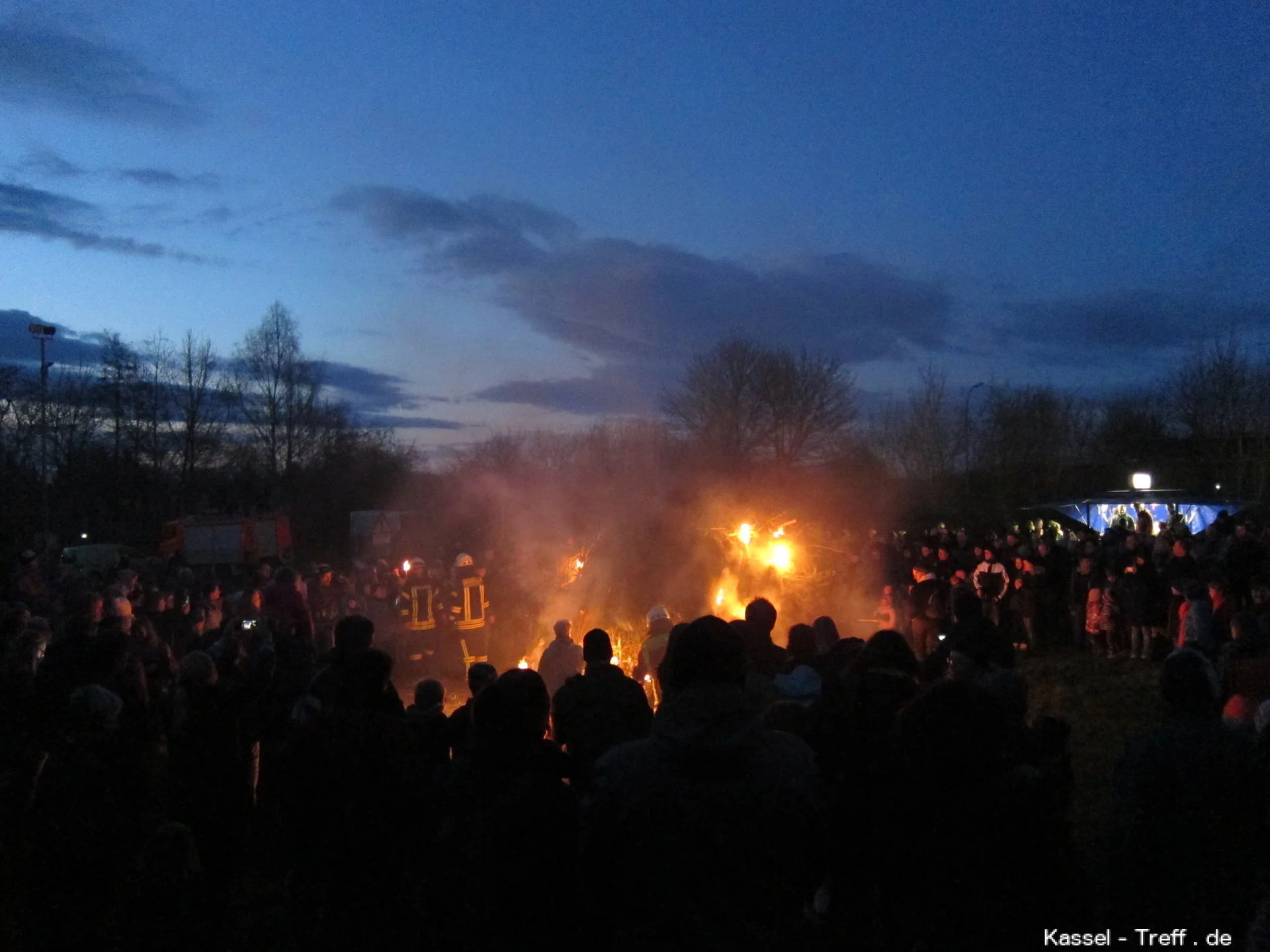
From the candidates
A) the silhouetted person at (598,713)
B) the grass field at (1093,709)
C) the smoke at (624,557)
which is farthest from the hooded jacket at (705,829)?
the smoke at (624,557)

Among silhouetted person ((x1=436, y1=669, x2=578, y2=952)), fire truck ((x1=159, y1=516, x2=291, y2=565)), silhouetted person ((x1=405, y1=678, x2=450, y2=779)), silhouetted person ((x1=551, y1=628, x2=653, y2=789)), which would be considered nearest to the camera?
silhouetted person ((x1=436, y1=669, x2=578, y2=952))

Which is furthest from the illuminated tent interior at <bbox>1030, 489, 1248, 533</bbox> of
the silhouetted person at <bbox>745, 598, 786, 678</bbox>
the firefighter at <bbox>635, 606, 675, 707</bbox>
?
the silhouetted person at <bbox>745, 598, 786, 678</bbox>

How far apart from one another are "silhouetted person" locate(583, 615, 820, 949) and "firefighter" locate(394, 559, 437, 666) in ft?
40.3

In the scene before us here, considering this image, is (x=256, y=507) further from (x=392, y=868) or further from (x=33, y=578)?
(x=392, y=868)

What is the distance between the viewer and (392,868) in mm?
3945

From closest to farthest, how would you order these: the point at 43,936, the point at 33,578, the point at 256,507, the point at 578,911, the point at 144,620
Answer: the point at 578,911
the point at 43,936
the point at 144,620
the point at 33,578
the point at 256,507

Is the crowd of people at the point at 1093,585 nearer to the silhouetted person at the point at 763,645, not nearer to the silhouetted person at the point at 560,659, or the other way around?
the silhouetted person at the point at 560,659

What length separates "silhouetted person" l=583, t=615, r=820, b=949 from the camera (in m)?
2.45

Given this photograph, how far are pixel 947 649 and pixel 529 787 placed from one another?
326cm

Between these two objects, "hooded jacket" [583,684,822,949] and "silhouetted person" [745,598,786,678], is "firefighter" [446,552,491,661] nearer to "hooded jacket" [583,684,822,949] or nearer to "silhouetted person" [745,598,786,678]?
"silhouetted person" [745,598,786,678]

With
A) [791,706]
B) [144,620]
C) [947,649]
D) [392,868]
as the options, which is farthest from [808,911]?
[144,620]

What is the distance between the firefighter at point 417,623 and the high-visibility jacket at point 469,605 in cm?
43

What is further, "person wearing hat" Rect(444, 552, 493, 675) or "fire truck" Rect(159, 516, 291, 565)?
"fire truck" Rect(159, 516, 291, 565)

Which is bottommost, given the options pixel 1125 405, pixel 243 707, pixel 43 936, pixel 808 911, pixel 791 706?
pixel 808 911
